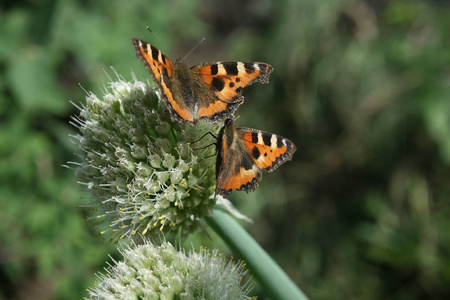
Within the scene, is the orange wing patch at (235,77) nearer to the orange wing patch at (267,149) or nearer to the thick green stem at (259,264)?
the orange wing patch at (267,149)

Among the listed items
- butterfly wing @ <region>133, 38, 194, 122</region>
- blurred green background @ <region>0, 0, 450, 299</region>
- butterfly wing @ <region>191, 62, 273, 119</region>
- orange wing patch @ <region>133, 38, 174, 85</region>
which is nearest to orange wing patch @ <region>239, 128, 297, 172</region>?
butterfly wing @ <region>191, 62, 273, 119</region>

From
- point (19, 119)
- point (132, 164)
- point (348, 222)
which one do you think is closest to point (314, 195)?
point (348, 222)

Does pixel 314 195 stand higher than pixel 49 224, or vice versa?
pixel 49 224

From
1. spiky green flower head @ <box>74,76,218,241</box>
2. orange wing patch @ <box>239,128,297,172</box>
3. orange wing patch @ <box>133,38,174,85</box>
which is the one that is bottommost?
orange wing patch @ <box>239,128,297,172</box>

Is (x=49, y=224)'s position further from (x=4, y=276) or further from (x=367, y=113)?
(x=367, y=113)

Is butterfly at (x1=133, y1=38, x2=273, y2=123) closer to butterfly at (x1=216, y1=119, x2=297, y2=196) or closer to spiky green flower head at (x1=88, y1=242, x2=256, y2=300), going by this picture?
butterfly at (x1=216, y1=119, x2=297, y2=196)

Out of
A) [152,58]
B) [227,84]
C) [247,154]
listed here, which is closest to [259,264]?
[247,154]

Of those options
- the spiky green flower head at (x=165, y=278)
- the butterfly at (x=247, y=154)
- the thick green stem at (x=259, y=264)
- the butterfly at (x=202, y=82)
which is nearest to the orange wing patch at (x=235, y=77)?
the butterfly at (x=202, y=82)
